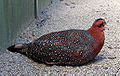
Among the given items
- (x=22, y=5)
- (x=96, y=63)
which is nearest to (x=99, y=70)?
(x=96, y=63)

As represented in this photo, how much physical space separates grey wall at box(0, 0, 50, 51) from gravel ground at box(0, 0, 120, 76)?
7.4 inches

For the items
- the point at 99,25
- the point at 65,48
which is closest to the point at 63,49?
the point at 65,48

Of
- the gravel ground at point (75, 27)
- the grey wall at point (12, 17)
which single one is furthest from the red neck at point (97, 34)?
the grey wall at point (12, 17)

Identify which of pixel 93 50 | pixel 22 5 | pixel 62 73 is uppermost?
pixel 22 5

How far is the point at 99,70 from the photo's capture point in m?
3.38

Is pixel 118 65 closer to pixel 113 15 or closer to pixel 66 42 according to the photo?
pixel 66 42

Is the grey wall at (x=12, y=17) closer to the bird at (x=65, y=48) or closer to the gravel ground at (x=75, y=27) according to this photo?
the gravel ground at (x=75, y=27)

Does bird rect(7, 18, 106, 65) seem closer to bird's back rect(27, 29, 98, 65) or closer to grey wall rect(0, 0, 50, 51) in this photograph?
bird's back rect(27, 29, 98, 65)

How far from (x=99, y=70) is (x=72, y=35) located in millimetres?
649

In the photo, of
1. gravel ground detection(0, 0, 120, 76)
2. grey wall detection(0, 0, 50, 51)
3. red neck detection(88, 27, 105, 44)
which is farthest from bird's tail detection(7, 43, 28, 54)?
red neck detection(88, 27, 105, 44)

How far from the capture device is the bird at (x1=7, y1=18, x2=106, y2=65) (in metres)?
3.42

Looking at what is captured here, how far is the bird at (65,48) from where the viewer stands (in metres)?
3.42

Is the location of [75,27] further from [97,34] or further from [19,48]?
[19,48]

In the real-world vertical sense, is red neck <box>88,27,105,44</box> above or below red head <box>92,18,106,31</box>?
below
